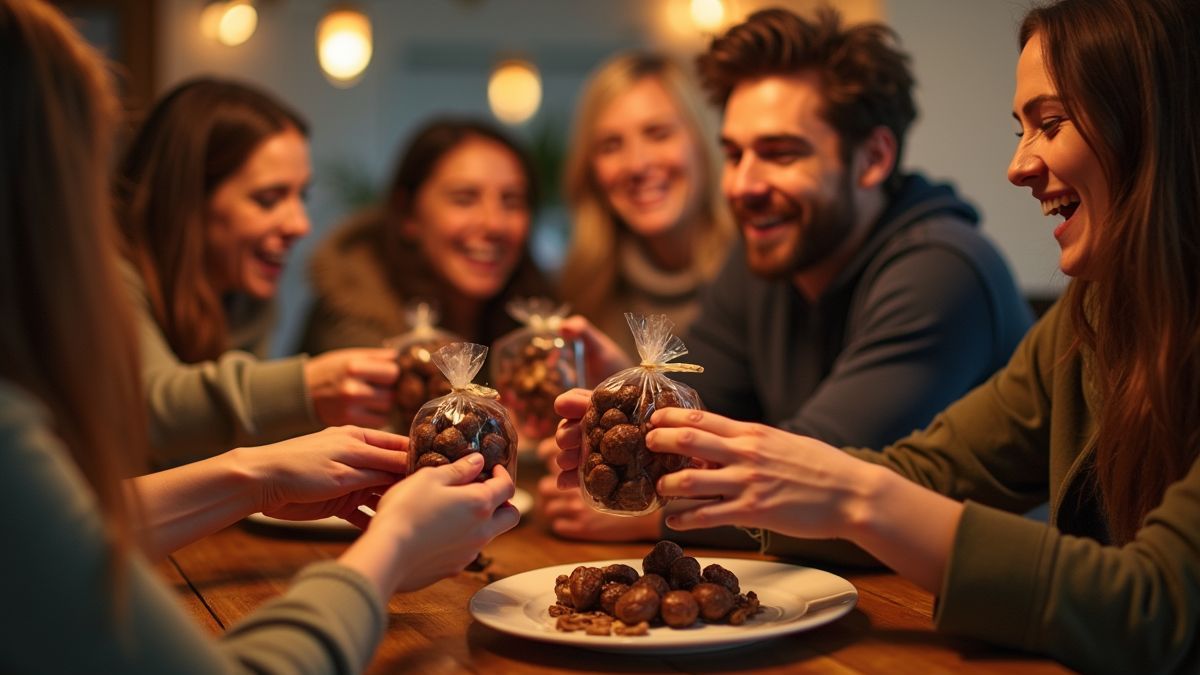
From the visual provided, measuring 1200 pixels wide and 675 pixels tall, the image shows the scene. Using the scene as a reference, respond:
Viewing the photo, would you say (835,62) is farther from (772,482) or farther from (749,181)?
(772,482)

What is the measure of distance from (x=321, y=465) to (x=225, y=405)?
95 centimetres

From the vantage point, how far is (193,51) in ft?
19.1

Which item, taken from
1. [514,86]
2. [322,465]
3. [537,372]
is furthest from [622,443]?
[514,86]

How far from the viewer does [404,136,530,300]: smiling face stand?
12.1ft

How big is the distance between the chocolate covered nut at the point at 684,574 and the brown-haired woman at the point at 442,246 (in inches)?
90.4

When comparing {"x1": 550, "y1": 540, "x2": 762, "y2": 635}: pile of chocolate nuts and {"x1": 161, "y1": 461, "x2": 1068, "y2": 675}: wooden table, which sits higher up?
{"x1": 550, "y1": 540, "x2": 762, "y2": 635}: pile of chocolate nuts

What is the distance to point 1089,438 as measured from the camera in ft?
5.12

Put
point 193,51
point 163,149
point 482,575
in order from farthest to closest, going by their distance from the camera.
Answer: point 193,51 → point 163,149 → point 482,575

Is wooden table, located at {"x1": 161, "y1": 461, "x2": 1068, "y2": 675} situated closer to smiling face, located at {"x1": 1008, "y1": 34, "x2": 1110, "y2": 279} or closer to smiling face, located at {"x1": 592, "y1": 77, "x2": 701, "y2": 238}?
smiling face, located at {"x1": 1008, "y1": 34, "x2": 1110, "y2": 279}

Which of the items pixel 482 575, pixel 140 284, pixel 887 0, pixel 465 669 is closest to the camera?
pixel 465 669

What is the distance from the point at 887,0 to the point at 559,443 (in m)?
2.14

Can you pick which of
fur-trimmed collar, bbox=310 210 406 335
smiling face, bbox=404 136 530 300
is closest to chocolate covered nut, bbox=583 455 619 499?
fur-trimmed collar, bbox=310 210 406 335

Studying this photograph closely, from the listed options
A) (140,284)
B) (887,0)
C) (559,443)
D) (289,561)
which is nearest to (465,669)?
(559,443)

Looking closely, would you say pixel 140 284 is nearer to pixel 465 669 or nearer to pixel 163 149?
pixel 163 149
